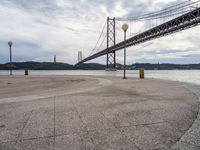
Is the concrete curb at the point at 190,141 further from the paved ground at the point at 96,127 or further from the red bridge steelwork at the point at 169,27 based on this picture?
the red bridge steelwork at the point at 169,27

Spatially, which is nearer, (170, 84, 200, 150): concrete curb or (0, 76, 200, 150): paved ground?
(170, 84, 200, 150): concrete curb

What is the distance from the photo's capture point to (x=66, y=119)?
3639mm

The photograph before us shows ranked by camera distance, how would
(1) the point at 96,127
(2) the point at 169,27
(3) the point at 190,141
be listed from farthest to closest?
(2) the point at 169,27 → (1) the point at 96,127 → (3) the point at 190,141

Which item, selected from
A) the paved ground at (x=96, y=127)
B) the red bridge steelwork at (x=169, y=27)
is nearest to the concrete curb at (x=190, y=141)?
the paved ground at (x=96, y=127)

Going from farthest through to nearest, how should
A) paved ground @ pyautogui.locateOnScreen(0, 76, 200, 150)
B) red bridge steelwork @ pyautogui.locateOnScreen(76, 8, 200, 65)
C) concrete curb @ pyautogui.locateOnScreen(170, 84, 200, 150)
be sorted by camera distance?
red bridge steelwork @ pyautogui.locateOnScreen(76, 8, 200, 65) → paved ground @ pyautogui.locateOnScreen(0, 76, 200, 150) → concrete curb @ pyautogui.locateOnScreen(170, 84, 200, 150)

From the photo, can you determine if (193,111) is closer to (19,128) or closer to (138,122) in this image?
(138,122)

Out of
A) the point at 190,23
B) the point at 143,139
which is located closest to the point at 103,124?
the point at 143,139

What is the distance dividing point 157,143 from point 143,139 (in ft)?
0.70

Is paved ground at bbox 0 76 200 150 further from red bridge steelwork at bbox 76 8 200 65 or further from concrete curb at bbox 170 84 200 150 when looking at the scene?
red bridge steelwork at bbox 76 8 200 65

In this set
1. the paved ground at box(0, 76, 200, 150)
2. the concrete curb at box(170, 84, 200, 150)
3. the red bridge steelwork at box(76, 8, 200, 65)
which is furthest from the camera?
the red bridge steelwork at box(76, 8, 200, 65)

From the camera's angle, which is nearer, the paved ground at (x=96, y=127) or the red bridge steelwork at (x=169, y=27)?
the paved ground at (x=96, y=127)

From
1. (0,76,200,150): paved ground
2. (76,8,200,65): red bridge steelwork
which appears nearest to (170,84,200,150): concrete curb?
(0,76,200,150): paved ground

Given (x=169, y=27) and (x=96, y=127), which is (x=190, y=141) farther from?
(x=169, y=27)

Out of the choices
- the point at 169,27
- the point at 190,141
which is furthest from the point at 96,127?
the point at 169,27
